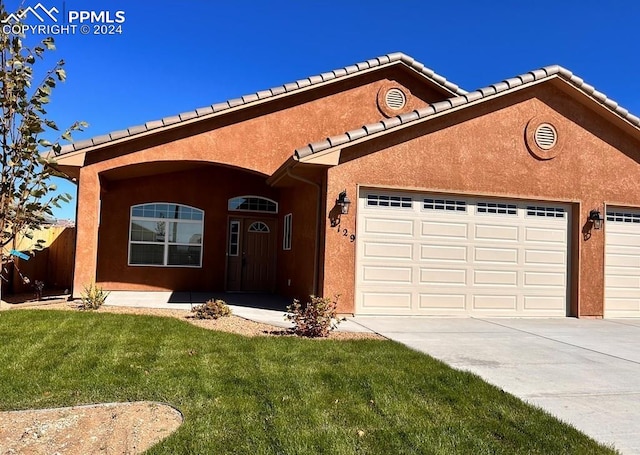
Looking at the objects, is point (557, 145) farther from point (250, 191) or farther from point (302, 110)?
point (250, 191)

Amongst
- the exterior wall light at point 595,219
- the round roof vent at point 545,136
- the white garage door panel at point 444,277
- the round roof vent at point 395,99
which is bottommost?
the white garage door panel at point 444,277

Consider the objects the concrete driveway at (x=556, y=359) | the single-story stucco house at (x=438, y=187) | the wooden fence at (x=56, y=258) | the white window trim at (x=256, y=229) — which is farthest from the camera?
the white window trim at (x=256, y=229)

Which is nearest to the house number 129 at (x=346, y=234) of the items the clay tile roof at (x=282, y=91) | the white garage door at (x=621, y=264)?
the clay tile roof at (x=282, y=91)

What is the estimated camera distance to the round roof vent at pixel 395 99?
13695mm

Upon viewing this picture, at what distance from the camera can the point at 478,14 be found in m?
12.4

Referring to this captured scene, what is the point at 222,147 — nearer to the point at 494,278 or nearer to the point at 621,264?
the point at 494,278

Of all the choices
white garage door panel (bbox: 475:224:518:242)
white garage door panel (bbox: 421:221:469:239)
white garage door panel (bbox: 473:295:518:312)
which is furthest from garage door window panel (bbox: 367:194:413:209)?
white garage door panel (bbox: 473:295:518:312)

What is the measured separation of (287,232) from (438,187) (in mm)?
4936

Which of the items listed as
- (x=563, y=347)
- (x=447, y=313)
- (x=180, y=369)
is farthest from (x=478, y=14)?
(x=180, y=369)

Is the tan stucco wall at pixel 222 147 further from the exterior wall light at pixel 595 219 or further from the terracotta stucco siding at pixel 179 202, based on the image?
the exterior wall light at pixel 595 219

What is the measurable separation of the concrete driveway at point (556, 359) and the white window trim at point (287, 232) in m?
4.13

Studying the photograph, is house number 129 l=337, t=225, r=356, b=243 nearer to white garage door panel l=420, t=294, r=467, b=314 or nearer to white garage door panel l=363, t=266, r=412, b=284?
white garage door panel l=363, t=266, r=412, b=284

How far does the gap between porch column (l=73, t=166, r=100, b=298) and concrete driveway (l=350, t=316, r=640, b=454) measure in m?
6.48

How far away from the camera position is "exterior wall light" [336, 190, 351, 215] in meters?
9.65
